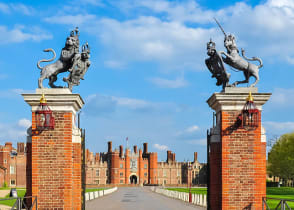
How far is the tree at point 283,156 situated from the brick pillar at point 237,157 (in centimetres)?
5398

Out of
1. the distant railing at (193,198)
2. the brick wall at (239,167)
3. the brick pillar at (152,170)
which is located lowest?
the brick pillar at (152,170)

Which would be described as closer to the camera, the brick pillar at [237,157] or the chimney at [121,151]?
the brick pillar at [237,157]

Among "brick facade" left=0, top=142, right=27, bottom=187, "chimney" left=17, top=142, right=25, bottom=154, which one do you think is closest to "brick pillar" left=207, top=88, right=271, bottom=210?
"brick facade" left=0, top=142, right=27, bottom=187

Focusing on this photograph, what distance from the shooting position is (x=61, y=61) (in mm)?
13195

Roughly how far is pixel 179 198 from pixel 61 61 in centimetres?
2921

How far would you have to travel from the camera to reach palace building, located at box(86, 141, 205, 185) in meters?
121

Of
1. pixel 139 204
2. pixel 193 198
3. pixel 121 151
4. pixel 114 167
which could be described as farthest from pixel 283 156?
pixel 121 151

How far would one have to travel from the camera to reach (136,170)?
407 ft

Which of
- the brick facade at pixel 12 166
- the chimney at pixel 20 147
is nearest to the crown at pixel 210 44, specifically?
the brick facade at pixel 12 166

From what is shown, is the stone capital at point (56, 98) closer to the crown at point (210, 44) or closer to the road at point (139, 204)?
the crown at point (210, 44)

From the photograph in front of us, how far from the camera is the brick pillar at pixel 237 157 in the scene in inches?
497

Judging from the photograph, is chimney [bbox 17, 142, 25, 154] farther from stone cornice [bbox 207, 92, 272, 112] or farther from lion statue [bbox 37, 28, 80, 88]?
stone cornice [bbox 207, 92, 272, 112]

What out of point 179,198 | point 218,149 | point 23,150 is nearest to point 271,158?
point 179,198

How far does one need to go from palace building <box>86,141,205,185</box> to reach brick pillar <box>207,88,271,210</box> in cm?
10898
